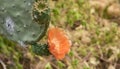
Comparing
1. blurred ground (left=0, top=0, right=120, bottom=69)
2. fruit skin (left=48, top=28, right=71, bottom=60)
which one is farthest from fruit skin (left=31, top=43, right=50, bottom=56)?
blurred ground (left=0, top=0, right=120, bottom=69)

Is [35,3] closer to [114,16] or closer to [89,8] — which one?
[89,8]

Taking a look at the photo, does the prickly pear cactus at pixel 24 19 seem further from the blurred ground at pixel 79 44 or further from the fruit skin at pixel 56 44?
the blurred ground at pixel 79 44

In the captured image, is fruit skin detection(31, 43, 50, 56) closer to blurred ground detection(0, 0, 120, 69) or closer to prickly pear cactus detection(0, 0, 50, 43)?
prickly pear cactus detection(0, 0, 50, 43)

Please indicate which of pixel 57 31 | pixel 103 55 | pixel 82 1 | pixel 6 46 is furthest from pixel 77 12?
pixel 57 31

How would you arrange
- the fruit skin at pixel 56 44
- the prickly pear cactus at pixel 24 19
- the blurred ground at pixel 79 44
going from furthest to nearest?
the blurred ground at pixel 79 44 < the fruit skin at pixel 56 44 < the prickly pear cactus at pixel 24 19

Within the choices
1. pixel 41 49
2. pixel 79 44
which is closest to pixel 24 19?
pixel 41 49

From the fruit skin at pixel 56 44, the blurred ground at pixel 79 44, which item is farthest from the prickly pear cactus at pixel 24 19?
the blurred ground at pixel 79 44

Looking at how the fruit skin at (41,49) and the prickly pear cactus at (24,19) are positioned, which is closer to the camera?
the prickly pear cactus at (24,19)
